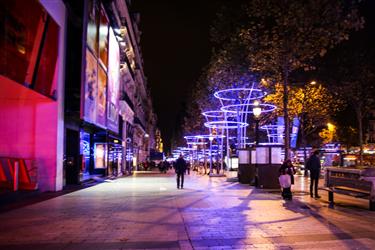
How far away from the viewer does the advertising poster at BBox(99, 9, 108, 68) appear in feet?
97.6

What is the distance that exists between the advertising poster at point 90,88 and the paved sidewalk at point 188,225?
8229 mm

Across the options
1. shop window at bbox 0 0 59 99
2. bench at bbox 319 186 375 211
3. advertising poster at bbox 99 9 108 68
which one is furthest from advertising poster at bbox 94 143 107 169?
bench at bbox 319 186 375 211

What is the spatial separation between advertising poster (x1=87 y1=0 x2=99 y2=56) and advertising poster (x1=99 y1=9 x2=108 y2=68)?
1.41m

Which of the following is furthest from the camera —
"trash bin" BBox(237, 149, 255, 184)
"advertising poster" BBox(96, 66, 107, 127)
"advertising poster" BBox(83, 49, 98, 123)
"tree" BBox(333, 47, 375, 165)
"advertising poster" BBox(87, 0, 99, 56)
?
"tree" BBox(333, 47, 375, 165)

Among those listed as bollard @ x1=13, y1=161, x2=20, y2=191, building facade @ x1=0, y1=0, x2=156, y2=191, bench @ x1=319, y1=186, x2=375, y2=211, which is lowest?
bench @ x1=319, y1=186, x2=375, y2=211

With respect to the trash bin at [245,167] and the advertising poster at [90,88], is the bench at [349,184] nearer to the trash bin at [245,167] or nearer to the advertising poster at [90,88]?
the trash bin at [245,167]

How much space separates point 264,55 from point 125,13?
3649 centimetres

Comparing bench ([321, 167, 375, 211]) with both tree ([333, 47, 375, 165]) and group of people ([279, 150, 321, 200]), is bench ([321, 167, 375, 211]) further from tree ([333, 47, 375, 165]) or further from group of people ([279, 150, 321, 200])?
tree ([333, 47, 375, 165])

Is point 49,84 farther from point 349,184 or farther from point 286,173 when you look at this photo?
point 349,184

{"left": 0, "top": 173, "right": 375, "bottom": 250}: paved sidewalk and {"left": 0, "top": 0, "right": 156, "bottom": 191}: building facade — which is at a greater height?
{"left": 0, "top": 0, "right": 156, "bottom": 191}: building facade

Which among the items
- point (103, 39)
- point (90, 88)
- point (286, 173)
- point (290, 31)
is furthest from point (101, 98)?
point (286, 173)

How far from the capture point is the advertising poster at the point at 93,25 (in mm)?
25270

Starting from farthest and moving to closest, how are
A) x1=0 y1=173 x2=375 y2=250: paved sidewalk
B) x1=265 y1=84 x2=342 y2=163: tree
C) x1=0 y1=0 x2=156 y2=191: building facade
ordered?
1. x1=265 y1=84 x2=342 y2=163: tree
2. x1=0 y1=0 x2=156 y2=191: building facade
3. x1=0 y1=173 x2=375 y2=250: paved sidewalk

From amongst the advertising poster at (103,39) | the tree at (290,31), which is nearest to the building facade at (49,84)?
the advertising poster at (103,39)
